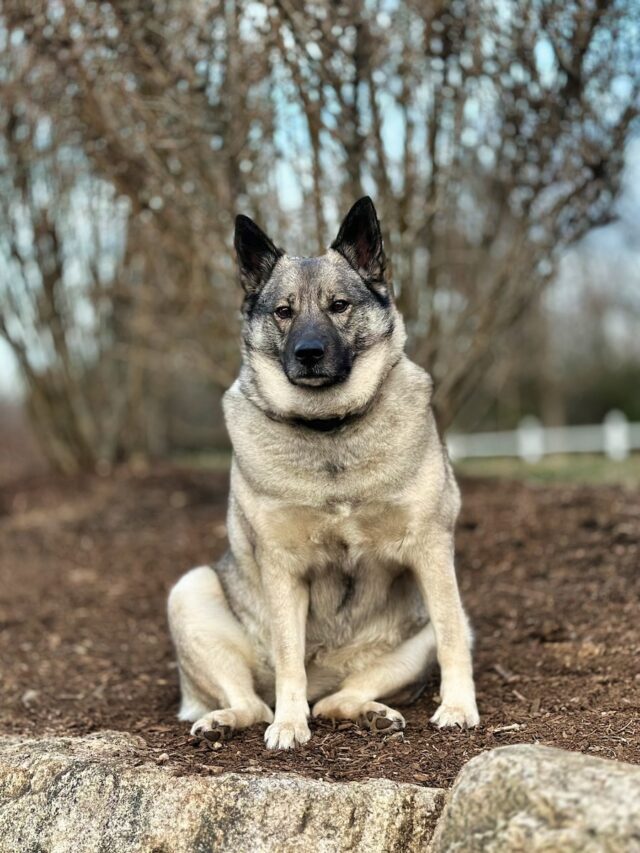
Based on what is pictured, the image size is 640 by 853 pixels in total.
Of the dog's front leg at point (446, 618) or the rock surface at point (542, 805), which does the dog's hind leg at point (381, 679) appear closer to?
the dog's front leg at point (446, 618)

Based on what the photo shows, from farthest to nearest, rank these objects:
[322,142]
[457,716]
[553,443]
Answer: [553,443] < [322,142] < [457,716]

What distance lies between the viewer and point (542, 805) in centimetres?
260

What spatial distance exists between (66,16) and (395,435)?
3971 millimetres

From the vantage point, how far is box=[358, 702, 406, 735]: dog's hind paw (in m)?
4.02

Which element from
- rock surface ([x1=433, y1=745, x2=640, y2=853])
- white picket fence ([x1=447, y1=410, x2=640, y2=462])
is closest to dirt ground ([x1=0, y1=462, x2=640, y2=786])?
rock surface ([x1=433, y1=745, x2=640, y2=853])

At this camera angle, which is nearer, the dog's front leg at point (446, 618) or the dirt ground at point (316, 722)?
the dirt ground at point (316, 722)

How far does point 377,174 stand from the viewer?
22.4 feet

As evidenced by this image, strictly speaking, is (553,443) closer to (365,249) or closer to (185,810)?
(365,249)

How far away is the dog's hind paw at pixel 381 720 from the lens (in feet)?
13.2

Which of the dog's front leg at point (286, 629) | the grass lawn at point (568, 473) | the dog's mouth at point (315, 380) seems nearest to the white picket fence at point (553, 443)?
the grass lawn at point (568, 473)

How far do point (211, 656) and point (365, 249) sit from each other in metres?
1.96

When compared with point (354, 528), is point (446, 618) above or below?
below

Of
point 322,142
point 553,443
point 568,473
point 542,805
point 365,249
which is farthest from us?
point 553,443

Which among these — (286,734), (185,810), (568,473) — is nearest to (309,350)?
(286,734)
